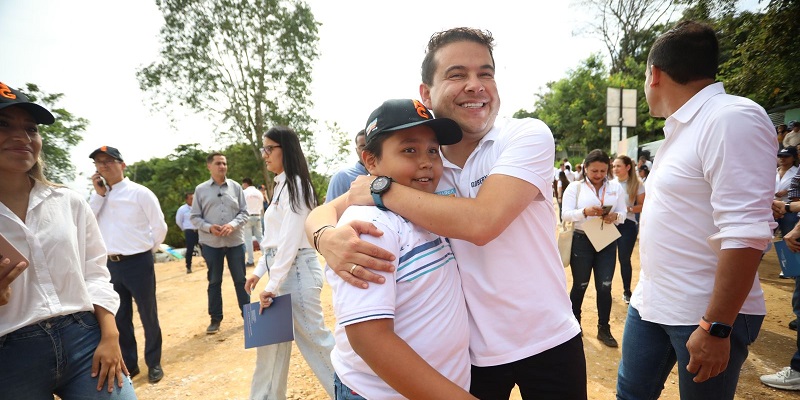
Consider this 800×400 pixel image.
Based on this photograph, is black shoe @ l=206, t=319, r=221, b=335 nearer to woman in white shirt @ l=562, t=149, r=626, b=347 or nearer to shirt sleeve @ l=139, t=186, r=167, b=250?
shirt sleeve @ l=139, t=186, r=167, b=250

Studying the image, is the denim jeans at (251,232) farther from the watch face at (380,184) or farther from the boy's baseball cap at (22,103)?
the watch face at (380,184)

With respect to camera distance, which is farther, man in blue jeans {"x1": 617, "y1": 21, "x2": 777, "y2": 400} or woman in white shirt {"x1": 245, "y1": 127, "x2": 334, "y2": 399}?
woman in white shirt {"x1": 245, "y1": 127, "x2": 334, "y2": 399}

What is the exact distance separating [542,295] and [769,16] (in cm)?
1276

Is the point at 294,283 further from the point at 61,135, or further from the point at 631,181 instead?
the point at 61,135

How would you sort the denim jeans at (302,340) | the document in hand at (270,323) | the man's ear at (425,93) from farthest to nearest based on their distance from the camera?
the denim jeans at (302,340) < the document in hand at (270,323) < the man's ear at (425,93)

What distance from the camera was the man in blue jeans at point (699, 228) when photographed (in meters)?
1.43

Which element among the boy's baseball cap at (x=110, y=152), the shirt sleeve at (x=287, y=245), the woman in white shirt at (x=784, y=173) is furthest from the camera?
the woman in white shirt at (x=784, y=173)

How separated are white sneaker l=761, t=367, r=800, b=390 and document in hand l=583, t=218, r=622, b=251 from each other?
1.62 meters

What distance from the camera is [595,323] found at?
4734mm

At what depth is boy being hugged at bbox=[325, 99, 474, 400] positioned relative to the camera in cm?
109

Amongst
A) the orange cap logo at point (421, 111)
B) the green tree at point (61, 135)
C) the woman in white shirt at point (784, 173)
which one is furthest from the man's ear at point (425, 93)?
the green tree at point (61, 135)

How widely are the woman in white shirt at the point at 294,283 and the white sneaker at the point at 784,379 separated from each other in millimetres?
3681

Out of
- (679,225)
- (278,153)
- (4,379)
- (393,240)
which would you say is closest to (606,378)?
(679,225)

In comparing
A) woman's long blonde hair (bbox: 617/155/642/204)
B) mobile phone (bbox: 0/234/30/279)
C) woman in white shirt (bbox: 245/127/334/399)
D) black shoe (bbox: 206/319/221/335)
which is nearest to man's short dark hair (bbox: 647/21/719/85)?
woman in white shirt (bbox: 245/127/334/399)
